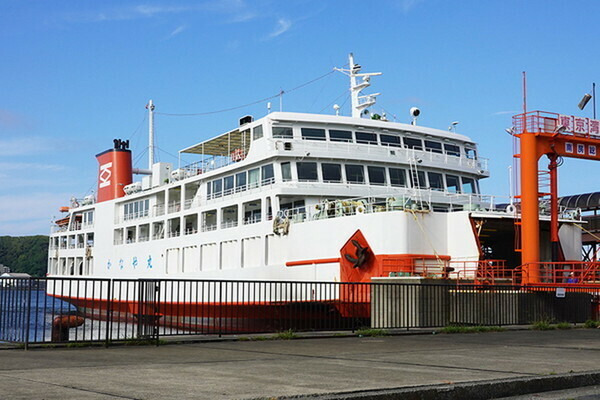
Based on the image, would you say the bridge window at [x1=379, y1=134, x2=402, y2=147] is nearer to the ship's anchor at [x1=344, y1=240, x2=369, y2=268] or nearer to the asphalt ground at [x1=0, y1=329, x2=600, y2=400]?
the ship's anchor at [x1=344, y1=240, x2=369, y2=268]

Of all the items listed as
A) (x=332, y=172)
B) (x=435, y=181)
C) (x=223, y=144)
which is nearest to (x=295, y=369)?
(x=332, y=172)

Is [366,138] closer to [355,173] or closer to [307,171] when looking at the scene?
[355,173]

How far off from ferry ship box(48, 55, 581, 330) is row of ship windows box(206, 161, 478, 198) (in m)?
0.04

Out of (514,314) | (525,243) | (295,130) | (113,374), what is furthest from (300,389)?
(295,130)

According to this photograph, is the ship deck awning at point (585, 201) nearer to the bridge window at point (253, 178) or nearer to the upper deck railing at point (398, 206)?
the upper deck railing at point (398, 206)

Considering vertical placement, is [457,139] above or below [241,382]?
above

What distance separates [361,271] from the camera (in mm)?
23844

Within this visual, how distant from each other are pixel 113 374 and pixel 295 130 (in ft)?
71.4

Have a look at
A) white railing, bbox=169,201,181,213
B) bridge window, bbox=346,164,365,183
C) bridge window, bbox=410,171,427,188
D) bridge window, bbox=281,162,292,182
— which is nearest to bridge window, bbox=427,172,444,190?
bridge window, bbox=410,171,427,188

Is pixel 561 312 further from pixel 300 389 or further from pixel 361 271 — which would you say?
pixel 300 389

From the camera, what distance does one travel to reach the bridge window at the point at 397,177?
3017 centimetres

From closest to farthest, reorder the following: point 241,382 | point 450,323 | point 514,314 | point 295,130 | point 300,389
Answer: point 300,389, point 241,382, point 450,323, point 514,314, point 295,130

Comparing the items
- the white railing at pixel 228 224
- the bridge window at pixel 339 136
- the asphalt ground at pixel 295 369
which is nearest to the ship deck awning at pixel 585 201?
the bridge window at pixel 339 136

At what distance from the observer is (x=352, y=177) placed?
29.5 meters
